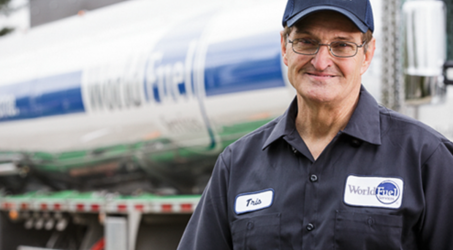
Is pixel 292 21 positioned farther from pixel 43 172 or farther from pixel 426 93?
pixel 43 172

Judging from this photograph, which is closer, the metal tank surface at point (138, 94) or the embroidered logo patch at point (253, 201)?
the embroidered logo patch at point (253, 201)

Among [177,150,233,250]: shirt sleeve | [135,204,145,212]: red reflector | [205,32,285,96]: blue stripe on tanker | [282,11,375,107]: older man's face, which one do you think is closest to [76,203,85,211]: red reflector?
[135,204,145,212]: red reflector

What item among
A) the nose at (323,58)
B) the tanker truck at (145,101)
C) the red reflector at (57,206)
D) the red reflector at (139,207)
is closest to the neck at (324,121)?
→ the nose at (323,58)

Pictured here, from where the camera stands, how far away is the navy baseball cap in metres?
1.62

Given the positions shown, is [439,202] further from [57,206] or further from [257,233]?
[57,206]

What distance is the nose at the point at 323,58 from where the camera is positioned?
1650 millimetres

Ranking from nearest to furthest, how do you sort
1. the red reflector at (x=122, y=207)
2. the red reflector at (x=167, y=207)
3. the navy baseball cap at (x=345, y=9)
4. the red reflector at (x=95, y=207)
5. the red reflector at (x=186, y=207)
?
the navy baseball cap at (x=345, y=9) → the red reflector at (x=186, y=207) → the red reflector at (x=167, y=207) → the red reflector at (x=122, y=207) → the red reflector at (x=95, y=207)

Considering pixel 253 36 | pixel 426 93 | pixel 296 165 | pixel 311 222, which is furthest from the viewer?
pixel 253 36

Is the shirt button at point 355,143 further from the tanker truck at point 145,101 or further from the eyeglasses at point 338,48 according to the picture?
the tanker truck at point 145,101

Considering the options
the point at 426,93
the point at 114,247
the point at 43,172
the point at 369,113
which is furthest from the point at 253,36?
the point at 43,172

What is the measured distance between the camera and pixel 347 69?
165 cm

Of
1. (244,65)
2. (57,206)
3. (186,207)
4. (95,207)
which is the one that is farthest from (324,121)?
(57,206)

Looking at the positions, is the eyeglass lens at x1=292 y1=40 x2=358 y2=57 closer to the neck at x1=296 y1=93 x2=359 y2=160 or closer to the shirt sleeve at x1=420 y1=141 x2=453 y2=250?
the neck at x1=296 y1=93 x2=359 y2=160

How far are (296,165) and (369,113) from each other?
0.28 meters
